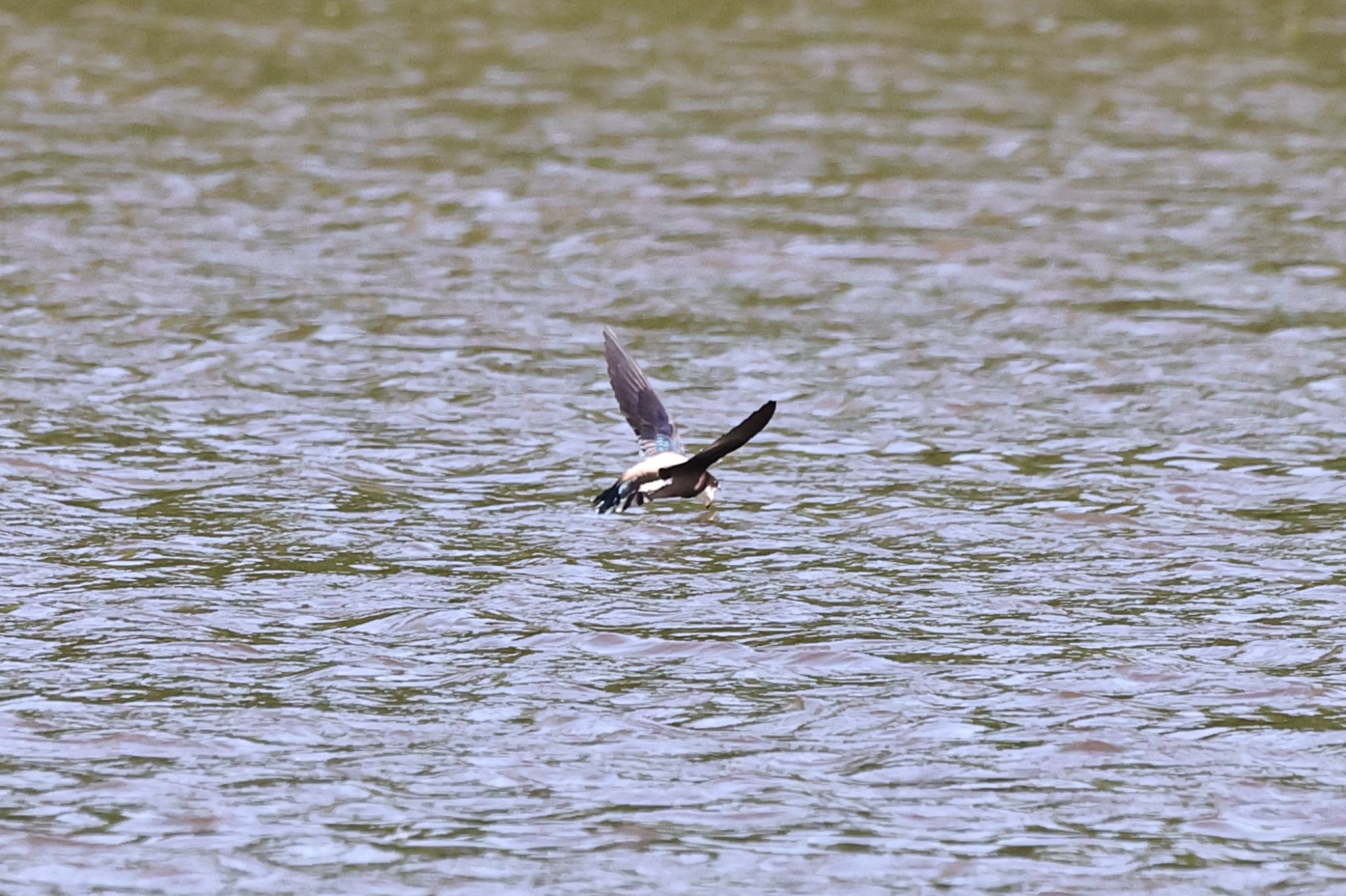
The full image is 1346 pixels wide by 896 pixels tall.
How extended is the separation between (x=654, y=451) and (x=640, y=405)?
26 centimetres

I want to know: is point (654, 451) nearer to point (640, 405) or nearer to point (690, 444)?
point (640, 405)

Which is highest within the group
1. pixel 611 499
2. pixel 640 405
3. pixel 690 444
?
pixel 640 405

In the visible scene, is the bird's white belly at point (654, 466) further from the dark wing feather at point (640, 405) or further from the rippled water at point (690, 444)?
the rippled water at point (690, 444)

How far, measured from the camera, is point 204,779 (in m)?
7.63

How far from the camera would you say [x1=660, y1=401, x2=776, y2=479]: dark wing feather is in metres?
9.24

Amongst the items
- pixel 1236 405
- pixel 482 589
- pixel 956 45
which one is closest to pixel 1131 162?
pixel 956 45

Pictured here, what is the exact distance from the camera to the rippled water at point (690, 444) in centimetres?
746

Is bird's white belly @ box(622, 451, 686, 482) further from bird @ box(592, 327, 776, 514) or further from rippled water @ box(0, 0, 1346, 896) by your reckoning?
rippled water @ box(0, 0, 1346, 896)

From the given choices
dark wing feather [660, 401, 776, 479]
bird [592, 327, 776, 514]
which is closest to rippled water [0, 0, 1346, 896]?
bird [592, 327, 776, 514]

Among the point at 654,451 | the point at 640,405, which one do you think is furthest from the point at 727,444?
the point at 640,405

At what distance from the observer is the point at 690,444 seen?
1193cm

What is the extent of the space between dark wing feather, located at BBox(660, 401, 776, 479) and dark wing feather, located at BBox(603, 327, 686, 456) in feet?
1.27

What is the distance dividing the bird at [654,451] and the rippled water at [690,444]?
32 centimetres

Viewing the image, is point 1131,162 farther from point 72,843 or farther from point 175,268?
point 72,843
